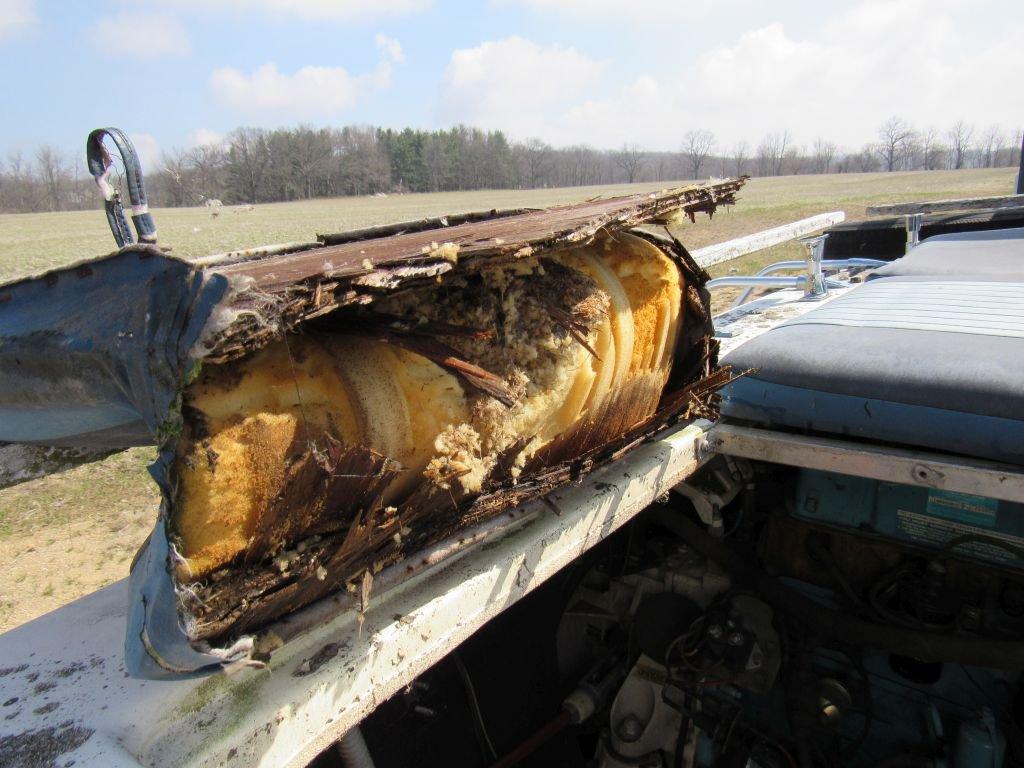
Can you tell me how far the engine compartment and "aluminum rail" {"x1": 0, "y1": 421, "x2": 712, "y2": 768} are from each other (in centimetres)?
73

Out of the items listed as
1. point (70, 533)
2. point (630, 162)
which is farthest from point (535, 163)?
point (70, 533)

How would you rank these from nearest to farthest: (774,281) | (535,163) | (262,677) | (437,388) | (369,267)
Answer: (369,267) < (262,677) < (437,388) < (774,281) < (535,163)

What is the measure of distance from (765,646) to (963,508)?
68cm

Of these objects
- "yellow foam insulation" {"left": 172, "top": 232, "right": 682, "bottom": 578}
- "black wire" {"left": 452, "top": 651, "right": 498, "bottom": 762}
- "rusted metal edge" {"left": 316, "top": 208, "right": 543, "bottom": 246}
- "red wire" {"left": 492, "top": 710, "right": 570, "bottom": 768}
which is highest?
"rusted metal edge" {"left": 316, "top": 208, "right": 543, "bottom": 246}

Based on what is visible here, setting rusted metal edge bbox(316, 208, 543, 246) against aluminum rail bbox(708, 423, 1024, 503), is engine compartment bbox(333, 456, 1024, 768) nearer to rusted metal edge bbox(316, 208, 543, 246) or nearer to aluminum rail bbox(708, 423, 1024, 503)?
aluminum rail bbox(708, 423, 1024, 503)

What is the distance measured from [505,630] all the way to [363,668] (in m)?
1.30

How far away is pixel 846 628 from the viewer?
70.2 inches

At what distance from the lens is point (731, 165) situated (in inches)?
3369

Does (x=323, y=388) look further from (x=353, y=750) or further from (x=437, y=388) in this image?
(x=353, y=750)

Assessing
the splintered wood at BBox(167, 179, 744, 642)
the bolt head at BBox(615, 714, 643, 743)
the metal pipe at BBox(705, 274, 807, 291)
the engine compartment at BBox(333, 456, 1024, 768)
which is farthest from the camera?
the metal pipe at BBox(705, 274, 807, 291)

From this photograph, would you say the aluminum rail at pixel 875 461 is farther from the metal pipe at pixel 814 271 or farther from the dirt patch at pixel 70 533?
the dirt patch at pixel 70 533

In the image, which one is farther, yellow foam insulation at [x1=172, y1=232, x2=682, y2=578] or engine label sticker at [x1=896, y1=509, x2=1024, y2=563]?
engine label sticker at [x1=896, y1=509, x2=1024, y2=563]

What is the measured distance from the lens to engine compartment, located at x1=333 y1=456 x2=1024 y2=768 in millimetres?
1758

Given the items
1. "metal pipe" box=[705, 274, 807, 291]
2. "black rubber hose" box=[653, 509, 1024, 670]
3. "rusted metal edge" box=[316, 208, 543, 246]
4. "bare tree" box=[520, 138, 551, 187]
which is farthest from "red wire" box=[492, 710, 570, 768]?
"bare tree" box=[520, 138, 551, 187]
